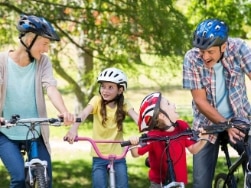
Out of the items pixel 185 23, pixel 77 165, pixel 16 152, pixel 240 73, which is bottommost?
pixel 77 165

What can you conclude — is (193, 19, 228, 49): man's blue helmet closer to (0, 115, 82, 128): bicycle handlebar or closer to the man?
the man

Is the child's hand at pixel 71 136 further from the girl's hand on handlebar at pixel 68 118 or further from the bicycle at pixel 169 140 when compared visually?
the bicycle at pixel 169 140

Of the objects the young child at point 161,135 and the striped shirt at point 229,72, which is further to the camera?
the striped shirt at point 229,72

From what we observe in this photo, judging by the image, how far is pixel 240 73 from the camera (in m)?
5.83

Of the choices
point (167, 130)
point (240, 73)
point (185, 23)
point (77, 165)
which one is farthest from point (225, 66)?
point (77, 165)

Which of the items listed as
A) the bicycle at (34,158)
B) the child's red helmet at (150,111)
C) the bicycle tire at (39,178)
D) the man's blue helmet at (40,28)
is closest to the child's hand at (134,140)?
the child's red helmet at (150,111)

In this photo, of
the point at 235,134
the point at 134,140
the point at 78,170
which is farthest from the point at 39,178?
the point at 78,170

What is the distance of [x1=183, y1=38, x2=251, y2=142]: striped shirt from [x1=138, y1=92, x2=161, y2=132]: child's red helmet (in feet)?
2.08

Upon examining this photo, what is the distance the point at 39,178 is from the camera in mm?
5328

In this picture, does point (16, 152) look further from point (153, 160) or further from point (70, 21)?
A: point (70, 21)

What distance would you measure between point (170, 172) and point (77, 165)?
6339 mm

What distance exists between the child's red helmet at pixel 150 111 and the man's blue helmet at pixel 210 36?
0.60 m

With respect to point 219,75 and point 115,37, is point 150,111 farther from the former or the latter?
point 115,37

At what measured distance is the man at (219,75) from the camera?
18.7 ft
